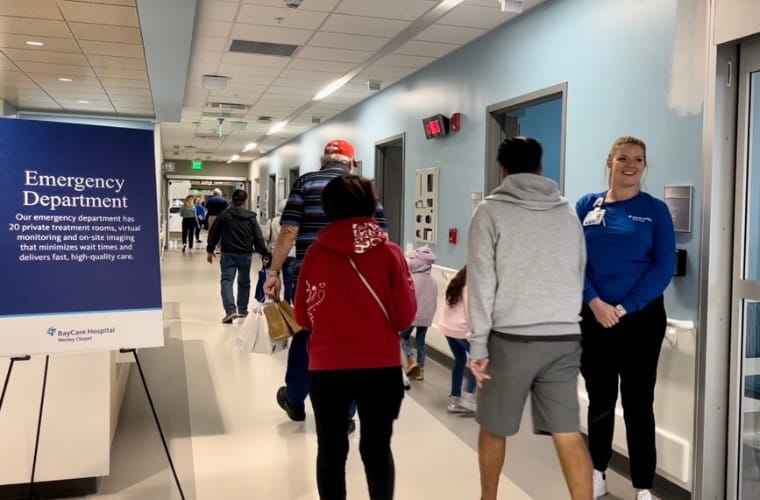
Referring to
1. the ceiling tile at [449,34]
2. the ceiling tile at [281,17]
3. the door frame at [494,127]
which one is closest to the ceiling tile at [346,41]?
the ceiling tile at [281,17]

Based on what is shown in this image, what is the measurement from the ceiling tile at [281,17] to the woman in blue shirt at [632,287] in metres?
2.88

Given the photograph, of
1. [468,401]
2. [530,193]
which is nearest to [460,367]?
[468,401]

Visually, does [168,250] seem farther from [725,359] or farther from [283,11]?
[725,359]

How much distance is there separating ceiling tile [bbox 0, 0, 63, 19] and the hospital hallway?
2792 millimetres

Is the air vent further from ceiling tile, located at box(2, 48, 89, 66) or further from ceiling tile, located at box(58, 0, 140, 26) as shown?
ceiling tile, located at box(2, 48, 89, 66)

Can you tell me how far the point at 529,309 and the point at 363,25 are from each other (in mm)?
3494

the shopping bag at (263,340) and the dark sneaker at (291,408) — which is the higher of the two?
the shopping bag at (263,340)

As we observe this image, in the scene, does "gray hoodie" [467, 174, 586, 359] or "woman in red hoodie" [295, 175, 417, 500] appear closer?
"woman in red hoodie" [295, 175, 417, 500]

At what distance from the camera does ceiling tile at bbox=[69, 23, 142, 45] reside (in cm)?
538

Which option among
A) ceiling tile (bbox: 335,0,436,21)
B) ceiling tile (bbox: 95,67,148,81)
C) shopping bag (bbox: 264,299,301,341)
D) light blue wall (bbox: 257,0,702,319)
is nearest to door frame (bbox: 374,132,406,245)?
light blue wall (bbox: 257,0,702,319)

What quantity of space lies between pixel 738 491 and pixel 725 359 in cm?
55

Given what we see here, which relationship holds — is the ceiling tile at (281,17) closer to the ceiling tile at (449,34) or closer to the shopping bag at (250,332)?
the ceiling tile at (449,34)

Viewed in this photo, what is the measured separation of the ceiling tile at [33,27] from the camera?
5.23 meters

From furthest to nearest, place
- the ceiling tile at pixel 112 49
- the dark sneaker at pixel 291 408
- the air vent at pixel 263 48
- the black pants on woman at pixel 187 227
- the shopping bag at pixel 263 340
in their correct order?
the black pants on woman at pixel 187 227, the ceiling tile at pixel 112 49, the air vent at pixel 263 48, the dark sneaker at pixel 291 408, the shopping bag at pixel 263 340
